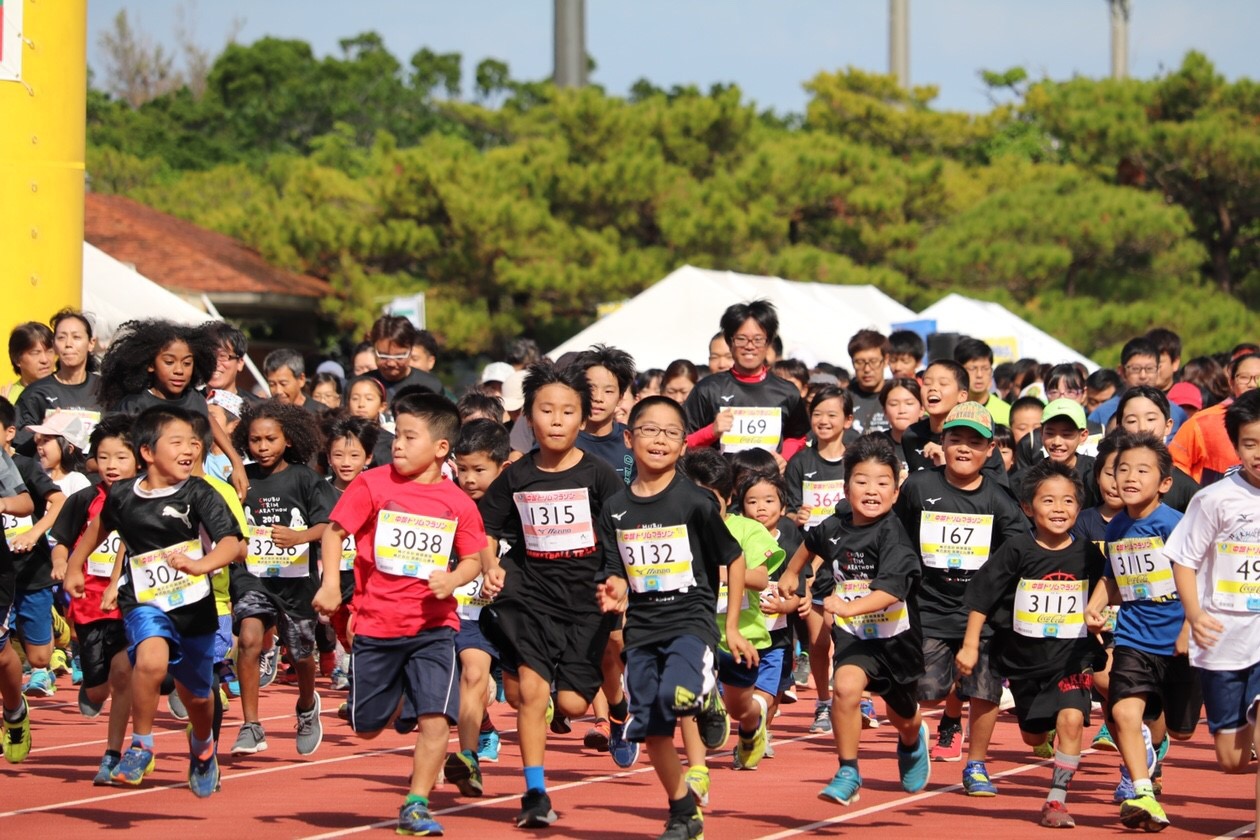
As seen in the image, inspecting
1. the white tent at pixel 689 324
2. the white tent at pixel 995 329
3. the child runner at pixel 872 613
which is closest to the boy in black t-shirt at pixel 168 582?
the child runner at pixel 872 613

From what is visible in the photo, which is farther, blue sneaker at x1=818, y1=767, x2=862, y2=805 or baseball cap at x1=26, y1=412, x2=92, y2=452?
baseball cap at x1=26, y1=412, x2=92, y2=452

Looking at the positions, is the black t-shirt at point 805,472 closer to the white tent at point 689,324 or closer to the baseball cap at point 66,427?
the baseball cap at point 66,427

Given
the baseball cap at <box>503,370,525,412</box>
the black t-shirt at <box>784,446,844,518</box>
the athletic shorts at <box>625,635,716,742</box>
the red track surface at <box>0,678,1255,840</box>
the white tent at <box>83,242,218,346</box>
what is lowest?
the red track surface at <box>0,678,1255,840</box>

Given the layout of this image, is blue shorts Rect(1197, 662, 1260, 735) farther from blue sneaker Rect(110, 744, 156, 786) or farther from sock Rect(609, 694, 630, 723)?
blue sneaker Rect(110, 744, 156, 786)

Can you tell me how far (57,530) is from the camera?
8.45 metres

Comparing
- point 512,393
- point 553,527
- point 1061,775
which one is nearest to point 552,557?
point 553,527

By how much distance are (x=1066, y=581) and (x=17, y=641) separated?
6845mm

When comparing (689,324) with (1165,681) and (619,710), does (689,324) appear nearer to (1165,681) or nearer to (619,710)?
(619,710)

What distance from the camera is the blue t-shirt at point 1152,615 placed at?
23.9 ft

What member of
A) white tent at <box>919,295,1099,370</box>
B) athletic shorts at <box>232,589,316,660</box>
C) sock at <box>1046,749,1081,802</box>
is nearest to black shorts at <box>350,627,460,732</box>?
athletic shorts at <box>232,589,316,660</box>

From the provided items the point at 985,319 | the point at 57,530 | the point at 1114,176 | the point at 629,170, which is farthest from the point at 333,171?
the point at 57,530

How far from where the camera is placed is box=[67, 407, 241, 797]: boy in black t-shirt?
290 inches

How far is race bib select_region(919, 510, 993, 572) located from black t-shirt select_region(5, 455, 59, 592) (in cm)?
450

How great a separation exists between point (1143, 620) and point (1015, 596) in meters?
0.53
